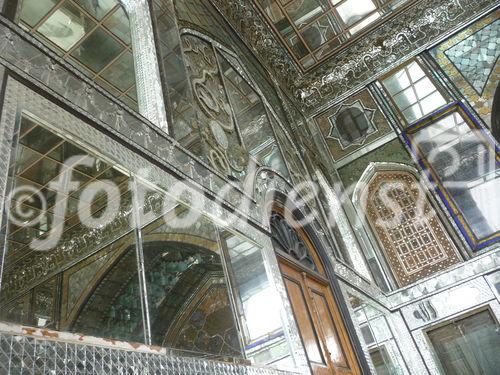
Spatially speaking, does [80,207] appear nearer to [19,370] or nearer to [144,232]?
[144,232]

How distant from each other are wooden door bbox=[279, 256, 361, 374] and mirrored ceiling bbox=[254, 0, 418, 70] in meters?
4.88

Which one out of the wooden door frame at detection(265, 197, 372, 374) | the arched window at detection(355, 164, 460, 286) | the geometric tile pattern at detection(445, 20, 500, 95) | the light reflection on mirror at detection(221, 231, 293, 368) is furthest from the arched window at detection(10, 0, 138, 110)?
the geometric tile pattern at detection(445, 20, 500, 95)

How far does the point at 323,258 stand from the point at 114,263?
288cm

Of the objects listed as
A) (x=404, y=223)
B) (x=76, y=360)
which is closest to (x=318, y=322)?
(x=76, y=360)

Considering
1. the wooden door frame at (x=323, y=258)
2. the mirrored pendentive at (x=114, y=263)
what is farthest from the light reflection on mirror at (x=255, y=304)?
the wooden door frame at (x=323, y=258)

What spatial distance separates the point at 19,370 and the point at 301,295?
264 centimetres

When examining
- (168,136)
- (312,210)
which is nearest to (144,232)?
(168,136)

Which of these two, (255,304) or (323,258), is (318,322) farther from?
(255,304)

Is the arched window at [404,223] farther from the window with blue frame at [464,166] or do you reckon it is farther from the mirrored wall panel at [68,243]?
the mirrored wall panel at [68,243]

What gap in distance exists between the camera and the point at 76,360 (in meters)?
1.26

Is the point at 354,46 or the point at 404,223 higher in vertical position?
the point at 354,46

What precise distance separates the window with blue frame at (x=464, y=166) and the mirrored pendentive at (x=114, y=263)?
4160 mm

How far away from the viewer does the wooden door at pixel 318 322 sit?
3174 millimetres

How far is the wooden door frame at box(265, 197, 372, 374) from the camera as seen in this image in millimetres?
3850
